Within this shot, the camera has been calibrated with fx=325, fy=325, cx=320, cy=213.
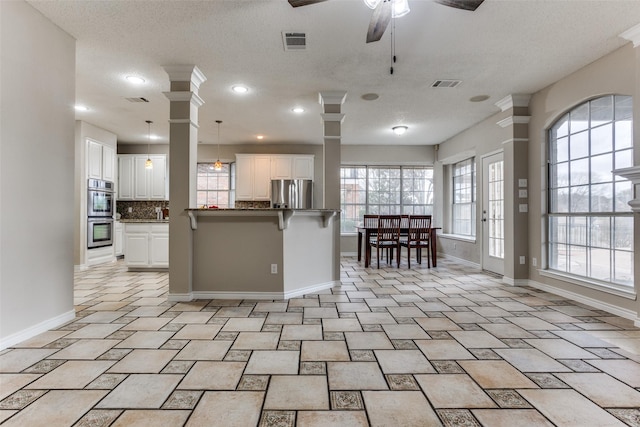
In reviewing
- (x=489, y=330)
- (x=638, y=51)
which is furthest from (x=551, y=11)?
(x=489, y=330)

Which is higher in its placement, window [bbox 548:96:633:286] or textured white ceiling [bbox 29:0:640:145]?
textured white ceiling [bbox 29:0:640:145]

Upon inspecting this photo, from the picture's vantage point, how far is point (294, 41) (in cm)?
297

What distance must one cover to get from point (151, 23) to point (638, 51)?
13.7 ft

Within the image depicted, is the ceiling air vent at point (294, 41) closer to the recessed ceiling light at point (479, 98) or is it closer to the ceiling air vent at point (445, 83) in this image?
the ceiling air vent at point (445, 83)

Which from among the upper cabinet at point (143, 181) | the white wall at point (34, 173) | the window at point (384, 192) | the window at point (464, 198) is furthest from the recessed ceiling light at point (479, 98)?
the upper cabinet at point (143, 181)

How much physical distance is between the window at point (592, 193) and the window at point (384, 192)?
12.4 ft

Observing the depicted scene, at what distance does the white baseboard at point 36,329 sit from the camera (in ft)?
7.44

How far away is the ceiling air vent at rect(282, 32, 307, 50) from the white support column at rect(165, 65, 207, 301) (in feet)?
3.78

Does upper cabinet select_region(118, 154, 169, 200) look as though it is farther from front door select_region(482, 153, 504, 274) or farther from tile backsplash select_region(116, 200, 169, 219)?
front door select_region(482, 153, 504, 274)

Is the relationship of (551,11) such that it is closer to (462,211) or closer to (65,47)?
(65,47)

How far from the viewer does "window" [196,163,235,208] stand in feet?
25.0

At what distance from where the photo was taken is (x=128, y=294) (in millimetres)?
3863

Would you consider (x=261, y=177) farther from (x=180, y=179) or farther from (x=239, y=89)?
(x=180, y=179)

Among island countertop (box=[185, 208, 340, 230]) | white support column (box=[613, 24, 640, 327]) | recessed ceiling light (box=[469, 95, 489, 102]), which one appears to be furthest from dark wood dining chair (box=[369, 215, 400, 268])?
white support column (box=[613, 24, 640, 327])
